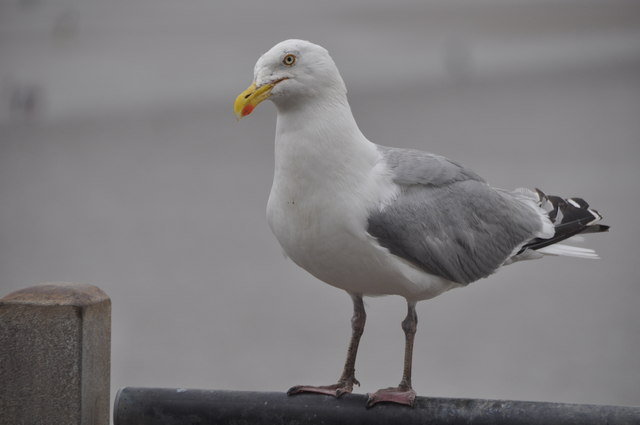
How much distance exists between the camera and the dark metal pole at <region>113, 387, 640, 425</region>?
2.14 m

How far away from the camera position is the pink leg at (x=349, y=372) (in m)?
2.46

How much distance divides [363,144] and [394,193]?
0.50 feet

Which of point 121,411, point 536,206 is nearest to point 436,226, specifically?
point 536,206

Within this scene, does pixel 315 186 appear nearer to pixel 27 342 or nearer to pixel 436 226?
pixel 436 226

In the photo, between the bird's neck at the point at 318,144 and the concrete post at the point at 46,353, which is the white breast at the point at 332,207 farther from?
the concrete post at the point at 46,353

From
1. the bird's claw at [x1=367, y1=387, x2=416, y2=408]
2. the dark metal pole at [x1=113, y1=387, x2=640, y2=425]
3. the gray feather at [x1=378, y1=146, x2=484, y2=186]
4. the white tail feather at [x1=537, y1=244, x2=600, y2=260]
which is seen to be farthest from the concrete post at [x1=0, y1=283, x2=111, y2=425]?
the white tail feather at [x1=537, y1=244, x2=600, y2=260]

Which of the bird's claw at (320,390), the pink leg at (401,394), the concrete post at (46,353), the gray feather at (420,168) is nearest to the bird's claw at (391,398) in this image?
the pink leg at (401,394)

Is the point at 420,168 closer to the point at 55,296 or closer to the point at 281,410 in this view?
the point at 281,410

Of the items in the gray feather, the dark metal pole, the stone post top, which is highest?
the gray feather

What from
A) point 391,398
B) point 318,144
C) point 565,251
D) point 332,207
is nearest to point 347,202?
point 332,207

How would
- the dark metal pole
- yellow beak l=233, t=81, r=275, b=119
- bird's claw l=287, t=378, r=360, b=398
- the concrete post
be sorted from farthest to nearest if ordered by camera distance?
bird's claw l=287, t=378, r=360, b=398, yellow beak l=233, t=81, r=275, b=119, the dark metal pole, the concrete post

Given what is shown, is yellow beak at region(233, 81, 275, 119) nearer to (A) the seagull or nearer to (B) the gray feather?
(A) the seagull

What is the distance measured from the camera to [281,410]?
227 centimetres

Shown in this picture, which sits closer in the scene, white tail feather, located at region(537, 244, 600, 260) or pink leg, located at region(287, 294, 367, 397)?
pink leg, located at region(287, 294, 367, 397)
